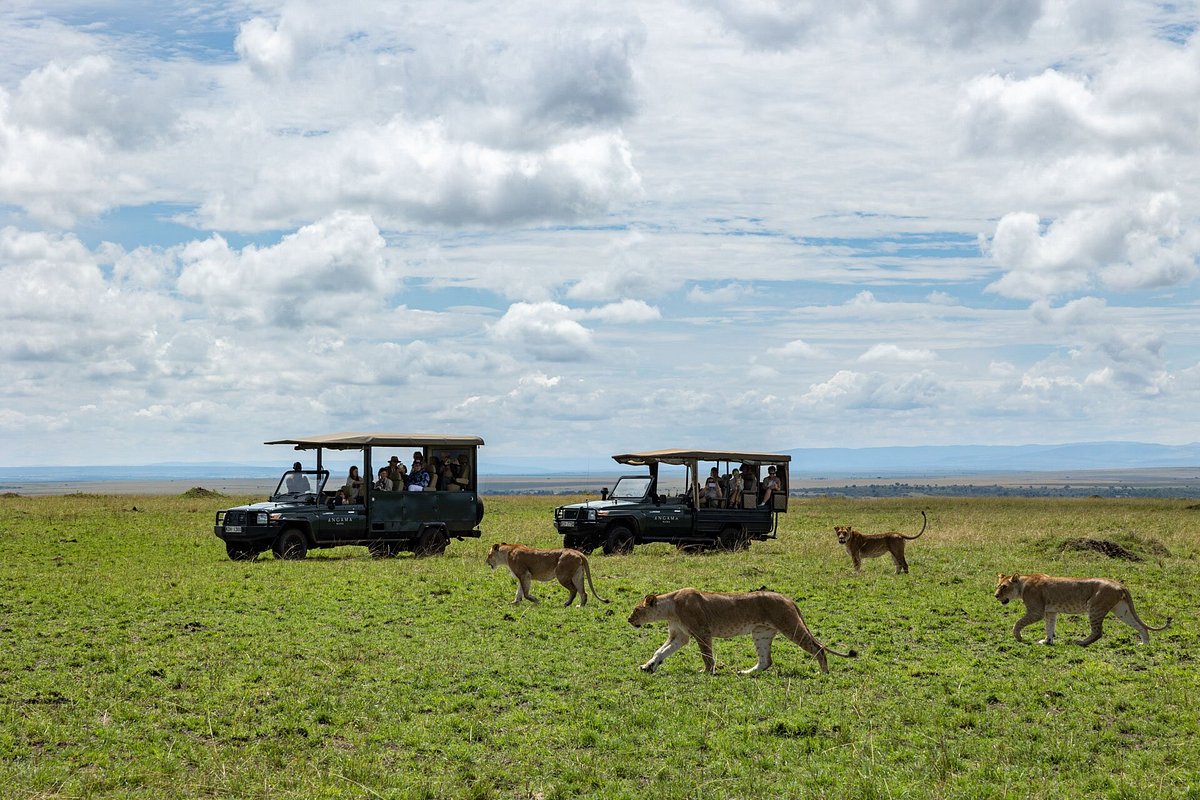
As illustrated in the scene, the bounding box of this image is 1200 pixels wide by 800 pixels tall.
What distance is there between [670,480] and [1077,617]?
44.0 ft

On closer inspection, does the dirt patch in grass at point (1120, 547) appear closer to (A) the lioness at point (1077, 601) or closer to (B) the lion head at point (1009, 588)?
(A) the lioness at point (1077, 601)

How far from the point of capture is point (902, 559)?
72.8ft

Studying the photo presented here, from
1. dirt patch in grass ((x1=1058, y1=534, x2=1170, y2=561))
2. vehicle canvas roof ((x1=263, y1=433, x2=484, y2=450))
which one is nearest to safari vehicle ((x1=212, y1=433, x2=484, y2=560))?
vehicle canvas roof ((x1=263, y1=433, x2=484, y2=450))

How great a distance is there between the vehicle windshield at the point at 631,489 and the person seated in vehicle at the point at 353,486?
241 inches

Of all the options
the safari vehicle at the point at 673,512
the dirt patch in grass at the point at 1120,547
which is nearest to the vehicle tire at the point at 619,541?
the safari vehicle at the point at 673,512

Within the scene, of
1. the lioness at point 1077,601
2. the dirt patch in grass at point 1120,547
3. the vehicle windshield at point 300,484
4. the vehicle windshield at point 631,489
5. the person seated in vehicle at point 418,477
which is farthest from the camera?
the vehicle windshield at point 631,489

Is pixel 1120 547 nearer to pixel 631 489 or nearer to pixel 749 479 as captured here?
pixel 749 479

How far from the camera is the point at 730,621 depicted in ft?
38.8

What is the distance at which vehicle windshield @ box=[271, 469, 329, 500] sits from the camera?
26047 millimetres

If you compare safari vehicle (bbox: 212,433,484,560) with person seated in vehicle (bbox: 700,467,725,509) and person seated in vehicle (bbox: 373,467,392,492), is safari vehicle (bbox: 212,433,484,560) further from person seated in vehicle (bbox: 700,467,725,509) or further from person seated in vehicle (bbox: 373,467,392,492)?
person seated in vehicle (bbox: 700,467,725,509)

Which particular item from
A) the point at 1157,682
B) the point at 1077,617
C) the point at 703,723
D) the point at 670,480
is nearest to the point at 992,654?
the point at 1157,682

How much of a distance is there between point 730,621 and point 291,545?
15671 millimetres

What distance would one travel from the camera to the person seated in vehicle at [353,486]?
85.8 ft

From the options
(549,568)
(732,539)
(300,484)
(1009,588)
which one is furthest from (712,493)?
(1009,588)
